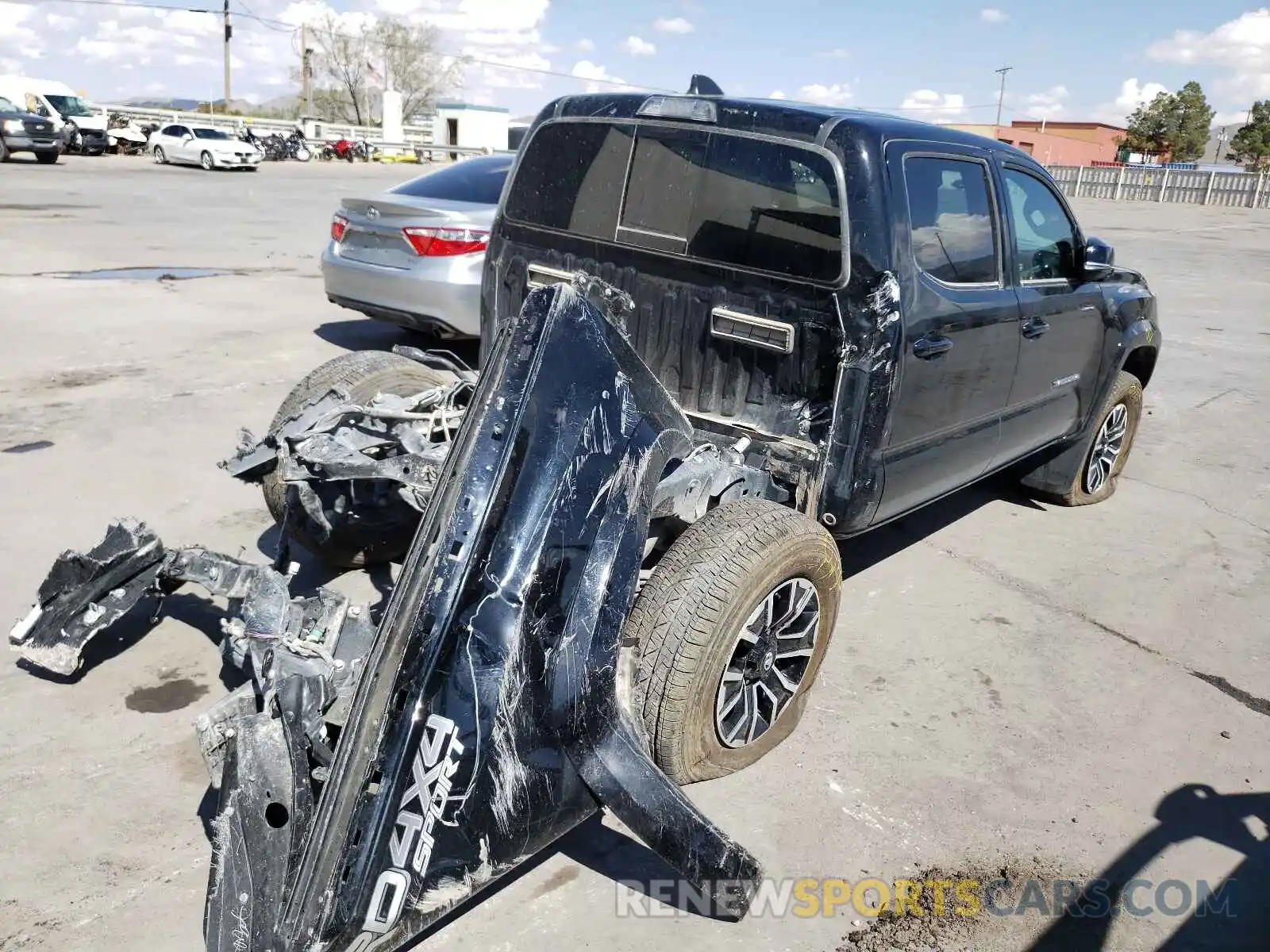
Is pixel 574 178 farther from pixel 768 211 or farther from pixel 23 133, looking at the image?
pixel 23 133

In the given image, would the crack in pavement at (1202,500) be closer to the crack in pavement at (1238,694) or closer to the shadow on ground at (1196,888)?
the crack in pavement at (1238,694)

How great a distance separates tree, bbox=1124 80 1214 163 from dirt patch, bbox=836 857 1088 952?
251 ft

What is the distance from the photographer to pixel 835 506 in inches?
141

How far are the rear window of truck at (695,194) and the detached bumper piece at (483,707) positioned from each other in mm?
1063

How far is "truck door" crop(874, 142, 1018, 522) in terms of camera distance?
355 centimetres

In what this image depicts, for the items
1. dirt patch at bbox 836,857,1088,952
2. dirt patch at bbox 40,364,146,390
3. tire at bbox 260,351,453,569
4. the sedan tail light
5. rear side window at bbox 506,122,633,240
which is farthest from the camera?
the sedan tail light

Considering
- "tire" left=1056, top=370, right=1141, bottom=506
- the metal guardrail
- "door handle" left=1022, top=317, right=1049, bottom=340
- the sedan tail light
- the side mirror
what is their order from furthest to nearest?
the metal guardrail < the sedan tail light < "tire" left=1056, top=370, right=1141, bottom=506 < the side mirror < "door handle" left=1022, top=317, right=1049, bottom=340

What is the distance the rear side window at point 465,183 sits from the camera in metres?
7.71

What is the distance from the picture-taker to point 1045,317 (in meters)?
4.50

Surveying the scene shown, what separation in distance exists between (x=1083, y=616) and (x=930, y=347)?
1.81m

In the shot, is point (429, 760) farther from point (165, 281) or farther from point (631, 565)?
point (165, 281)

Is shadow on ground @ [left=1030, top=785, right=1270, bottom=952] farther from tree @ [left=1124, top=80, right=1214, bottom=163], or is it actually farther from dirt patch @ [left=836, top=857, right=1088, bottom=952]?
tree @ [left=1124, top=80, right=1214, bottom=163]

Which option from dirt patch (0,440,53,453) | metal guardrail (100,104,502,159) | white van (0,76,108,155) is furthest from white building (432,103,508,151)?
dirt patch (0,440,53,453)

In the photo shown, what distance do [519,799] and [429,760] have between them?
0.28 meters
